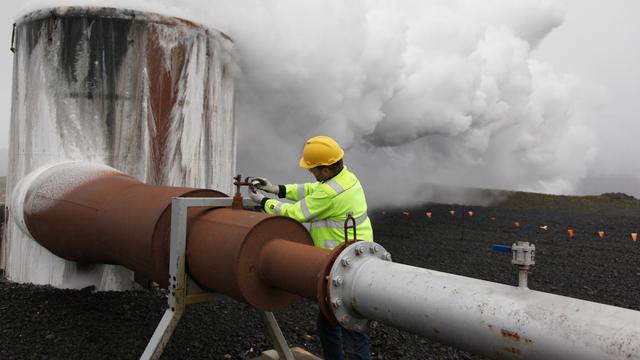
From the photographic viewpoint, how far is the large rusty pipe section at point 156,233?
2.61 metres

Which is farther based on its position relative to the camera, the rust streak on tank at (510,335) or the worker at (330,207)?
the worker at (330,207)

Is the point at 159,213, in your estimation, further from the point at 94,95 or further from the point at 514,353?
the point at 94,95

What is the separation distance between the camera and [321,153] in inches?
135

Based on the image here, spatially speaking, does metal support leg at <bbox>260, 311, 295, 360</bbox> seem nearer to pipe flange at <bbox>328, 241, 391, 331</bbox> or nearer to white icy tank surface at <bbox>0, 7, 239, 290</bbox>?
pipe flange at <bbox>328, 241, 391, 331</bbox>

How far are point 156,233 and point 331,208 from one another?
112 cm

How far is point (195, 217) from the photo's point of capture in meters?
3.08

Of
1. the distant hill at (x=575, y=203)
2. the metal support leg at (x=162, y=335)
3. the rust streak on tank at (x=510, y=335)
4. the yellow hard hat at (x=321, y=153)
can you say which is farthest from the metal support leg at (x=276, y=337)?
the distant hill at (x=575, y=203)

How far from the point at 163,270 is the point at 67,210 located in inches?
59.8

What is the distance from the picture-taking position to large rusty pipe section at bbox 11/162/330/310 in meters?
2.61

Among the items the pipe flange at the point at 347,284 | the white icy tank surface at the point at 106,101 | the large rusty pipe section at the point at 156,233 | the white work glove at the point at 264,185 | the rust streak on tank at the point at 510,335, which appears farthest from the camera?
the white icy tank surface at the point at 106,101

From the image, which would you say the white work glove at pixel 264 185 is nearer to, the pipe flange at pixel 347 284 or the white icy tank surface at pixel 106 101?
the pipe flange at pixel 347 284

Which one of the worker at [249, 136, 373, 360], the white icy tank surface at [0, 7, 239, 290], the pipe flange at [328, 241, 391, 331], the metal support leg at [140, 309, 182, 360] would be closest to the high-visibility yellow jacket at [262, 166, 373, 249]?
the worker at [249, 136, 373, 360]

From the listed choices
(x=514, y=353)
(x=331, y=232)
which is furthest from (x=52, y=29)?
(x=514, y=353)

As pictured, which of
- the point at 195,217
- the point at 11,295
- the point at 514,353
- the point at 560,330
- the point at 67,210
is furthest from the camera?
the point at 11,295
